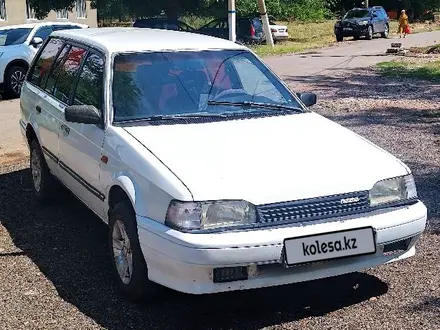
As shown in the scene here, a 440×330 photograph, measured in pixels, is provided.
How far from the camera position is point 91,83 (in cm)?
553

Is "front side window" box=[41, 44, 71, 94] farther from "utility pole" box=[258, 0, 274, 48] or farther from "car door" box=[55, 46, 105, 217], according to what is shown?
"utility pole" box=[258, 0, 274, 48]

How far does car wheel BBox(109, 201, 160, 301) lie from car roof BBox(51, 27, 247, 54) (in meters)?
1.45

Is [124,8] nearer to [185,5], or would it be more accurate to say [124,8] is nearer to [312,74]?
[185,5]

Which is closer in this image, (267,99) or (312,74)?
(267,99)

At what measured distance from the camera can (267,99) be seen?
18.1ft

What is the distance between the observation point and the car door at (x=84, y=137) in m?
5.09

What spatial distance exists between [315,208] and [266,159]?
17.6 inches

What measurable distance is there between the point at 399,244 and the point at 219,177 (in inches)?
47.6

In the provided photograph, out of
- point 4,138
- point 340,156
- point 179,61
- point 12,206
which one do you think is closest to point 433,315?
point 340,156

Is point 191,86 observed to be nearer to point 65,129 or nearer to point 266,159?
point 65,129

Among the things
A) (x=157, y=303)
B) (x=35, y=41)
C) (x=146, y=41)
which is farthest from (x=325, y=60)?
(x=157, y=303)

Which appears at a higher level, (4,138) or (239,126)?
(239,126)

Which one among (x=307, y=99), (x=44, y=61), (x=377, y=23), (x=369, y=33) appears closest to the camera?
(x=307, y=99)

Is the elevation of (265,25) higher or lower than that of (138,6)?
lower
